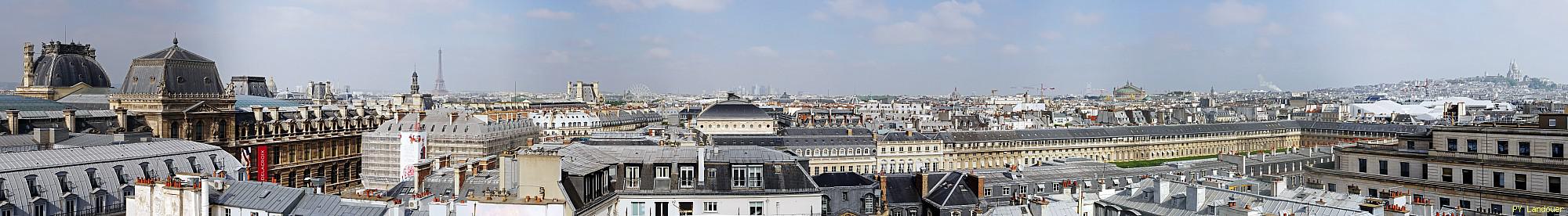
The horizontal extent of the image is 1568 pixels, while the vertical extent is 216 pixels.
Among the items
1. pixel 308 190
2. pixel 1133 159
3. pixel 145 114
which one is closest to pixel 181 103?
pixel 145 114

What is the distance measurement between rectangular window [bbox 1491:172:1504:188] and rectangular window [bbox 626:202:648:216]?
65.1 ft

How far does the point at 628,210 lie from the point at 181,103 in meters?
34.8

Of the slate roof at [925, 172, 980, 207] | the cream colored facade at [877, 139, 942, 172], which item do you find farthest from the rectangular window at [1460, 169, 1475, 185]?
the cream colored facade at [877, 139, 942, 172]

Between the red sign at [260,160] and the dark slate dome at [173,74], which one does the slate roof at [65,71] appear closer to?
the dark slate dome at [173,74]

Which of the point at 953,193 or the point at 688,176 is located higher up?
the point at 688,176

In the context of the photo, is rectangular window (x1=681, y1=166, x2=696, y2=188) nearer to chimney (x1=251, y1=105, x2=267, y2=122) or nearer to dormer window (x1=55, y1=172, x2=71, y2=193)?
dormer window (x1=55, y1=172, x2=71, y2=193)

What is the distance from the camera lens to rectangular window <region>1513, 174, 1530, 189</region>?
88.7 ft

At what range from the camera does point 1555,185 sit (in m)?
26.5

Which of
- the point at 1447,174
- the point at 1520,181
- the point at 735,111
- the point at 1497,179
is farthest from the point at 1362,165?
the point at 735,111

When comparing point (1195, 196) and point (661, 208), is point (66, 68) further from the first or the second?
point (1195, 196)

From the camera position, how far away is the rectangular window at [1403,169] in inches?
1180

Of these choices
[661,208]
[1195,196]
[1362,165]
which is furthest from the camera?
[1362,165]

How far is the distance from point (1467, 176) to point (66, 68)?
6602 cm

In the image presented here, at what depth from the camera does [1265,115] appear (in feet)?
532
